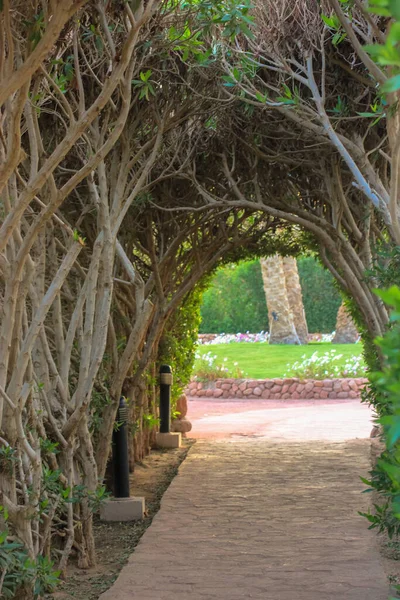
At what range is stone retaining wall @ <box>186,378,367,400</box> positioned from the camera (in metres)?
20.5

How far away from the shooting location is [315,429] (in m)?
14.2

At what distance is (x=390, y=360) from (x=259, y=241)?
11999 mm

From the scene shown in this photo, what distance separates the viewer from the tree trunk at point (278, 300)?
24.7 metres

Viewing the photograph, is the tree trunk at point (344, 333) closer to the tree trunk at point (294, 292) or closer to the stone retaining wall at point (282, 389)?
the tree trunk at point (294, 292)

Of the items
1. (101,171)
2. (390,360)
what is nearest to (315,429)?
(101,171)

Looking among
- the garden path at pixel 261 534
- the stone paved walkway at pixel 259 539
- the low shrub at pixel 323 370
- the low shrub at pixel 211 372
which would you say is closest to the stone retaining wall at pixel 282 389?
the low shrub at pixel 211 372

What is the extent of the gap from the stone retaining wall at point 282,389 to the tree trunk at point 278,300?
410 centimetres

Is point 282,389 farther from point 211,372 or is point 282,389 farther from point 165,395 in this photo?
point 165,395

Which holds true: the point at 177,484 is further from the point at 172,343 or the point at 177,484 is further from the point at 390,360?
the point at 390,360

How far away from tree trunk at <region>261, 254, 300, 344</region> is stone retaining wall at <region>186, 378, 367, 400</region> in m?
4.10

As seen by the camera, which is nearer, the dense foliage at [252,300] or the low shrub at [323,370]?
the low shrub at [323,370]

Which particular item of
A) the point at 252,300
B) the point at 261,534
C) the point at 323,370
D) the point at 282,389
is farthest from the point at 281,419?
Result: the point at 252,300

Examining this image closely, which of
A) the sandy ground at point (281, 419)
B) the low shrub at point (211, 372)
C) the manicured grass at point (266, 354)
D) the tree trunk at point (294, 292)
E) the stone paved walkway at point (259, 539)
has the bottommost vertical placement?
the stone paved walkway at point (259, 539)

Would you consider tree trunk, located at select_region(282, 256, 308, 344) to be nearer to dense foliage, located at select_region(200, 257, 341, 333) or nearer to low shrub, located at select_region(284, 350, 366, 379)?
dense foliage, located at select_region(200, 257, 341, 333)
